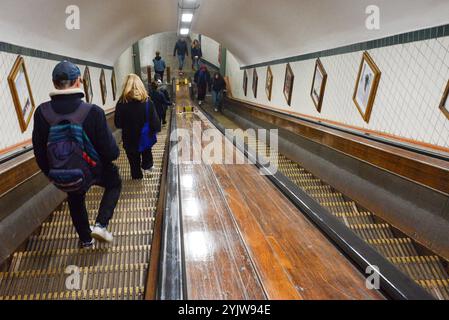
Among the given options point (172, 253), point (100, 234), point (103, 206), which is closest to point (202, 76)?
point (103, 206)

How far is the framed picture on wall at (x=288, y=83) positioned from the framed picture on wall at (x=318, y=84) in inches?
51.4

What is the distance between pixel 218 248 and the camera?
2.30 meters

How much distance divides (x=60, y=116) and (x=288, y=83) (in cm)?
674

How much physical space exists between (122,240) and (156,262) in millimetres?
756

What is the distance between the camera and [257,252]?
223 centimetres

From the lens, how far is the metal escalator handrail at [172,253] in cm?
182

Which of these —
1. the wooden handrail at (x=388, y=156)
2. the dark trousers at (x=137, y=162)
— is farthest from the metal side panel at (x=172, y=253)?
the wooden handrail at (x=388, y=156)

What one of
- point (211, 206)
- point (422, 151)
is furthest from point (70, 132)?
point (422, 151)

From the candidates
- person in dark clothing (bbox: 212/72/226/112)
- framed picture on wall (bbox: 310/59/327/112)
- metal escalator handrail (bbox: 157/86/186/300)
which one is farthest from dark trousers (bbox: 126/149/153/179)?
person in dark clothing (bbox: 212/72/226/112)

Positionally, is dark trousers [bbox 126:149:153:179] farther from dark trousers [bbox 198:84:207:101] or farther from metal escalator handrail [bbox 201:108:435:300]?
dark trousers [bbox 198:84:207:101]

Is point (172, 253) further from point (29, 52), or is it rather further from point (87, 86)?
point (87, 86)

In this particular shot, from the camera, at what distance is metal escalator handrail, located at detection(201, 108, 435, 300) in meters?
1.73

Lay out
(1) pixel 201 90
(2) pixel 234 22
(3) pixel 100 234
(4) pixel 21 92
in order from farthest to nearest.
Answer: (1) pixel 201 90
(2) pixel 234 22
(4) pixel 21 92
(3) pixel 100 234

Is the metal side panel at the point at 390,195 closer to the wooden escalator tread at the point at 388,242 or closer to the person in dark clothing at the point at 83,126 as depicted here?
the wooden escalator tread at the point at 388,242
